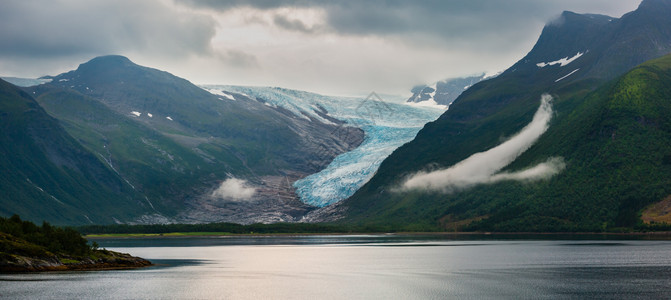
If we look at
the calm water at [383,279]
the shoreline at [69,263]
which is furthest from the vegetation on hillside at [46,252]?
the calm water at [383,279]

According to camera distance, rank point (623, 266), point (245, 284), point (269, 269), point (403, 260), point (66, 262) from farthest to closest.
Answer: point (403, 260), point (269, 269), point (66, 262), point (623, 266), point (245, 284)

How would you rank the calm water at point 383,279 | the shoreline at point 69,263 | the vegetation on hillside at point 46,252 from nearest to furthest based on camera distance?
the calm water at point 383,279 < the shoreline at point 69,263 < the vegetation on hillside at point 46,252

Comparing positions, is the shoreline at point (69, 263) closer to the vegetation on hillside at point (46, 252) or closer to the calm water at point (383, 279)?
the vegetation on hillside at point (46, 252)

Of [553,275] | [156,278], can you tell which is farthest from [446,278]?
[156,278]

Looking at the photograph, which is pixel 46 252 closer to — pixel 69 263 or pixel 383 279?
pixel 69 263

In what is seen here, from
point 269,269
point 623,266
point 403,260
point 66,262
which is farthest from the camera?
point 403,260

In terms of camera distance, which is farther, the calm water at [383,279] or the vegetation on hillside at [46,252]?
the vegetation on hillside at [46,252]

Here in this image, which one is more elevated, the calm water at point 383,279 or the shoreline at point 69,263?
the shoreline at point 69,263

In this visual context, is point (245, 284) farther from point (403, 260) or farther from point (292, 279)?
point (403, 260)

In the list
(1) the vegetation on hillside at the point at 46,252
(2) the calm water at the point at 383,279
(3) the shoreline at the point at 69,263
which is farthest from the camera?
(1) the vegetation on hillside at the point at 46,252

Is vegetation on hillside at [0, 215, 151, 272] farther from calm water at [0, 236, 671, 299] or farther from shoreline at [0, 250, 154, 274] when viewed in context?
calm water at [0, 236, 671, 299]

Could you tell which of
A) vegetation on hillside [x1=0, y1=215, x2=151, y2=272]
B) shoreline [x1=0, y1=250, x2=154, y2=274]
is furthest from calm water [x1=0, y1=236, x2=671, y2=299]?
vegetation on hillside [x1=0, y1=215, x2=151, y2=272]
